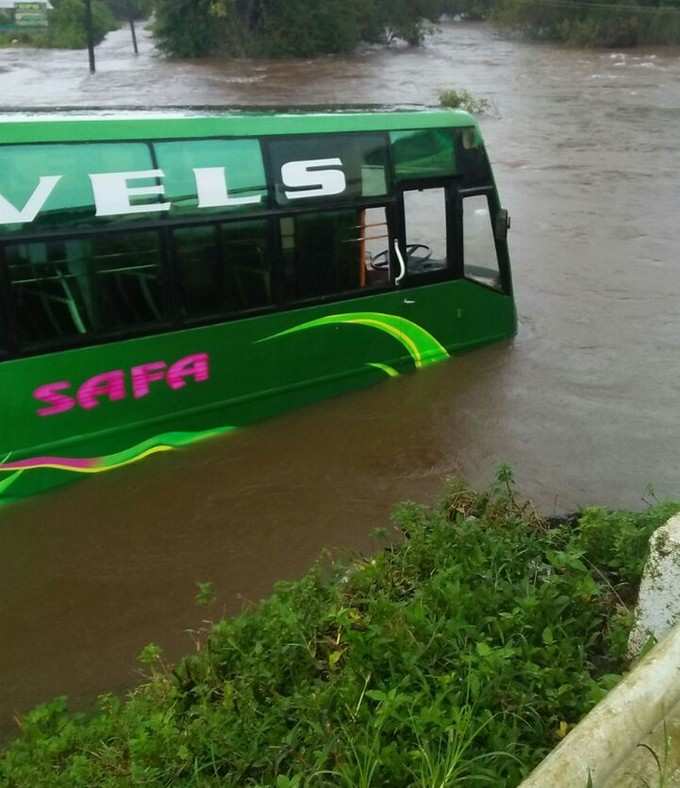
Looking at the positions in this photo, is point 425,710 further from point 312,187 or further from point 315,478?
point 312,187

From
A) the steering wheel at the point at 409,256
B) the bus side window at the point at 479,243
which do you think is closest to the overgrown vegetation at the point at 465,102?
the bus side window at the point at 479,243

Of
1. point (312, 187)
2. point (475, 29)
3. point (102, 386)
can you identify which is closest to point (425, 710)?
point (102, 386)

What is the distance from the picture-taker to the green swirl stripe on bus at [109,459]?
5762mm

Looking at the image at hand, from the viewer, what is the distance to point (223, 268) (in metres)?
6.43

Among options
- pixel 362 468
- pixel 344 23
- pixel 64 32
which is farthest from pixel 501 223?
pixel 64 32

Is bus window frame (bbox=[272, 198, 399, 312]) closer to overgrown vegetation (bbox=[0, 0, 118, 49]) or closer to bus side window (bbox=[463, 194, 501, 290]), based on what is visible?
bus side window (bbox=[463, 194, 501, 290])

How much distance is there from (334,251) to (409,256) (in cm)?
91

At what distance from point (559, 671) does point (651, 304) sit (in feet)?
27.1

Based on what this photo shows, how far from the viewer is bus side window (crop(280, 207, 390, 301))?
676 cm

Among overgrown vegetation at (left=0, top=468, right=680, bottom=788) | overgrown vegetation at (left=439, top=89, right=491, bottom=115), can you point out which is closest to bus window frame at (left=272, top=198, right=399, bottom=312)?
overgrown vegetation at (left=0, top=468, right=680, bottom=788)

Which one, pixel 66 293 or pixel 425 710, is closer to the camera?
pixel 425 710

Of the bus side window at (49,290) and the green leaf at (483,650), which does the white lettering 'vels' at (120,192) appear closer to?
the bus side window at (49,290)

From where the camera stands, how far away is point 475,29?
2016 inches

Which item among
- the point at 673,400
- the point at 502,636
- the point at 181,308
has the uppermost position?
the point at 181,308
